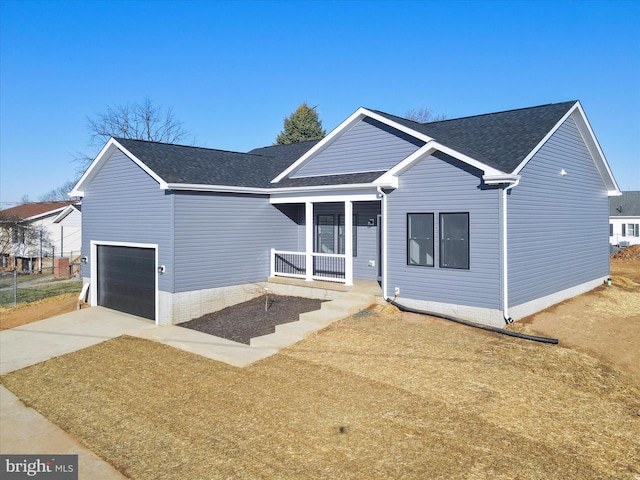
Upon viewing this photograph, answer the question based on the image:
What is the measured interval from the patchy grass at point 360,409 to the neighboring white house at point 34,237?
3025cm

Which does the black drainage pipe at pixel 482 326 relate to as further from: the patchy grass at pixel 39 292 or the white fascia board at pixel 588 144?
the patchy grass at pixel 39 292

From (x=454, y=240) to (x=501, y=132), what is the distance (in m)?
4.11

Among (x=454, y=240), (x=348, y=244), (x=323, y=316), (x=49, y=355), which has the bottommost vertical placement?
(x=49, y=355)

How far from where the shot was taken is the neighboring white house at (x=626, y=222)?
A: 1710 inches

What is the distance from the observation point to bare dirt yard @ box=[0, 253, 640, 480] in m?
5.52

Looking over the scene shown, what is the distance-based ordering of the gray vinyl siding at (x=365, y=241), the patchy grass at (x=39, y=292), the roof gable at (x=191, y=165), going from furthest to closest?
the patchy grass at (x=39, y=292), the gray vinyl siding at (x=365, y=241), the roof gable at (x=191, y=165)

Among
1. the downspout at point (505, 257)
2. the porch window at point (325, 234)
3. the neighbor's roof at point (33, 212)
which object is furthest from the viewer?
the neighbor's roof at point (33, 212)

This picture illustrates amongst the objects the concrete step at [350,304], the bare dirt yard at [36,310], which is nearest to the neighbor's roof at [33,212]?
the bare dirt yard at [36,310]

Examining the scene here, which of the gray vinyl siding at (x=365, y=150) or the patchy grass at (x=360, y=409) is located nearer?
the patchy grass at (x=360, y=409)

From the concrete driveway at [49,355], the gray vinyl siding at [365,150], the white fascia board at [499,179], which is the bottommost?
the concrete driveway at [49,355]

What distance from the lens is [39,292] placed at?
2123 centimetres

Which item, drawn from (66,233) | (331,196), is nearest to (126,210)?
(331,196)

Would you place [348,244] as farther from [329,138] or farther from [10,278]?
[10,278]

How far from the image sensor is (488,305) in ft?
35.8
